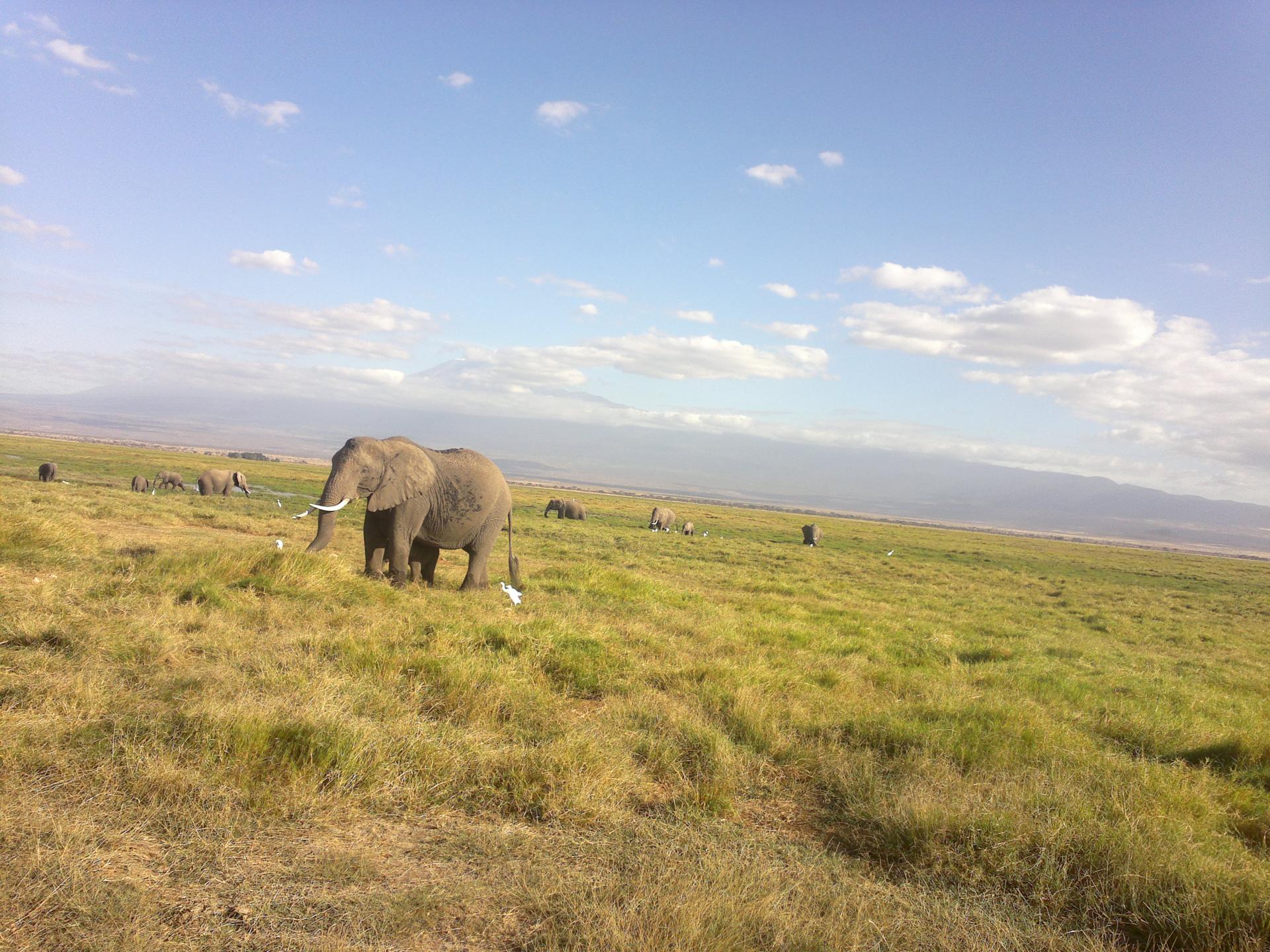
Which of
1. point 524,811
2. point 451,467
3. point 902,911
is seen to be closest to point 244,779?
point 524,811

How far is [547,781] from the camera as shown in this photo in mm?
4457

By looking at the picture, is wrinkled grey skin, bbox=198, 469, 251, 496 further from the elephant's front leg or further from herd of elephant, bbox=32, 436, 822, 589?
the elephant's front leg

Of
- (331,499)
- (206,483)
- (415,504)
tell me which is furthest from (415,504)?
(206,483)

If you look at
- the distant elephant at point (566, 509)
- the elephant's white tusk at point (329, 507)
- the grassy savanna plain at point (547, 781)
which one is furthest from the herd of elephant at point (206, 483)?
the elephant's white tusk at point (329, 507)

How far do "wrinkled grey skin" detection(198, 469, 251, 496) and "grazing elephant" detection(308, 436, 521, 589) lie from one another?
28.7 metres

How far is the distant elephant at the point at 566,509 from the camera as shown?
47.6 meters

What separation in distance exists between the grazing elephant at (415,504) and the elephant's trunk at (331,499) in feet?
0.04

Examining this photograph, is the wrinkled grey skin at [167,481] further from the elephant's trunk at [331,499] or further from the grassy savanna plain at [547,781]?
the elephant's trunk at [331,499]

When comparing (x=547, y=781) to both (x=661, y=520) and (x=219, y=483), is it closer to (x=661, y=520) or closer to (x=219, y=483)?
(x=219, y=483)

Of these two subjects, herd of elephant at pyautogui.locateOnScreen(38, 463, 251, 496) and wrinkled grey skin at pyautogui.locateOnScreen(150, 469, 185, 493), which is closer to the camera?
herd of elephant at pyautogui.locateOnScreen(38, 463, 251, 496)

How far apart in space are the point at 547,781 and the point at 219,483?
1507 inches

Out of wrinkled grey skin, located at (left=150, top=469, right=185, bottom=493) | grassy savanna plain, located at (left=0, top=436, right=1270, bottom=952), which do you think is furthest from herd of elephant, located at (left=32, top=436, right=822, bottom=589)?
wrinkled grey skin, located at (left=150, top=469, right=185, bottom=493)

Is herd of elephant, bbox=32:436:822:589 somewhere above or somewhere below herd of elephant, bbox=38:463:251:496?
above

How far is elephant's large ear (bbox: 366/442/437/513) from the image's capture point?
1147 cm
